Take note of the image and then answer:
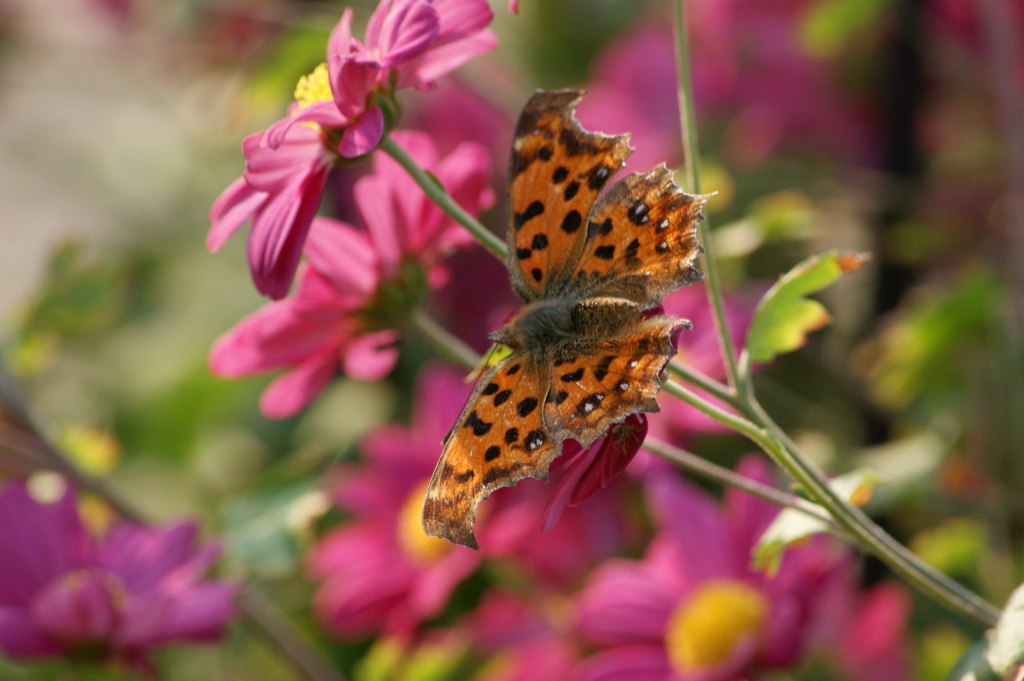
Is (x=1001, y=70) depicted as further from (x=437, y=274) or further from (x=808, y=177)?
(x=437, y=274)

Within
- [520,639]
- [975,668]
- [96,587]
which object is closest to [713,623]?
[520,639]

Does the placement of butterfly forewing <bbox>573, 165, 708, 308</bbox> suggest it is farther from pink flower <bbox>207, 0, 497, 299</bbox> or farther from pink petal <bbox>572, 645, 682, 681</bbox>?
pink petal <bbox>572, 645, 682, 681</bbox>

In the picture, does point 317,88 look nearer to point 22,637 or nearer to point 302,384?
point 302,384

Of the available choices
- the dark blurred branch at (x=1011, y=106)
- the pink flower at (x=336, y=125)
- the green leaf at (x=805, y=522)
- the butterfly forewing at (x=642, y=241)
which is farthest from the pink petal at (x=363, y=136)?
the dark blurred branch at (x=1011, y=106)

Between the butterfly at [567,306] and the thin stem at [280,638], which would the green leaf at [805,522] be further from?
the thin stem at [280,638]

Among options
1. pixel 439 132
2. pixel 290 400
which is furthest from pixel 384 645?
pixel 439 132

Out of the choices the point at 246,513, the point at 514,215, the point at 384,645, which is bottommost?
the point at 384,645

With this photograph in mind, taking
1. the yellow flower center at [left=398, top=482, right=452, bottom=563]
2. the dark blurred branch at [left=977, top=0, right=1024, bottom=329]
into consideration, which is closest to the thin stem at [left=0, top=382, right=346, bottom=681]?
the yellow flower center at [left=398, top=482, right=452, bottom=563]
